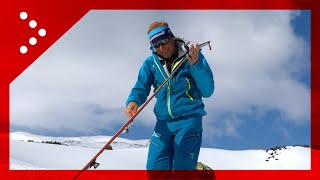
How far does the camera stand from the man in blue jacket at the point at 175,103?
212 inches

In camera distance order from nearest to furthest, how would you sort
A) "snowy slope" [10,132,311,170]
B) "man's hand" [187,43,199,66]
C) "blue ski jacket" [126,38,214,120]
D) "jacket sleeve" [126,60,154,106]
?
"man's hand" [187,43,199,66] < "blue ski jacket" [126,38,214,120] < "jacket sleeve" [126,60,154,106] < "snowy slope" [10,132,311,170]

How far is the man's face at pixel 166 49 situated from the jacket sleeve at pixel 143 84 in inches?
9.0

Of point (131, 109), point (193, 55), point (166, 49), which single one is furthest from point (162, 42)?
point (131, 109)

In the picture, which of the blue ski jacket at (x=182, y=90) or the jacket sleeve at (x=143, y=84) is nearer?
the blue ski jacket at (x=182, y=90)

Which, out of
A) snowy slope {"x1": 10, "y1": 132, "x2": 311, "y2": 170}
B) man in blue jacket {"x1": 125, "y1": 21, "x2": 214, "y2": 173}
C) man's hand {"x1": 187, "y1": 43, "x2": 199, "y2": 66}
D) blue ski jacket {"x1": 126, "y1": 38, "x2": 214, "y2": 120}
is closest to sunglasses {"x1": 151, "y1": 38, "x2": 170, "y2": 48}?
man in blue jacket {"x1": 125, "y1": 21, "x2": 214, "y2": 173}

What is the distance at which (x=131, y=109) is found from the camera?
5.32 meters

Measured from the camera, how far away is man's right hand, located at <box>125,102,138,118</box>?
529 centimetres

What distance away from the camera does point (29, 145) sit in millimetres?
10562

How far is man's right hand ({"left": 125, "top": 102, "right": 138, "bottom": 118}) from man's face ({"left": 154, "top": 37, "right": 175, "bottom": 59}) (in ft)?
1.74

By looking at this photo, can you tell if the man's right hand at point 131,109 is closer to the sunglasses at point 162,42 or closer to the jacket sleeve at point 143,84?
the jacket sleeve at point 143,84

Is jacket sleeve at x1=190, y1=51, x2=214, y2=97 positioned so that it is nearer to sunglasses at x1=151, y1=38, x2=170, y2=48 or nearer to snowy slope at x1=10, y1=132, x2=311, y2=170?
sunglasses at x1=151, y1=38, x2=170, y2=48

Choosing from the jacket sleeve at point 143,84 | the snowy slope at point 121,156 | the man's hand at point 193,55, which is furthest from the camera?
the snowy slope at point 121,156

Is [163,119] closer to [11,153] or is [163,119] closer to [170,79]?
[170,79]

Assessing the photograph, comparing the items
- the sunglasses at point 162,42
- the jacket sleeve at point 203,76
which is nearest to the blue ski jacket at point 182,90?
the jacket sleeve at point 203,76
